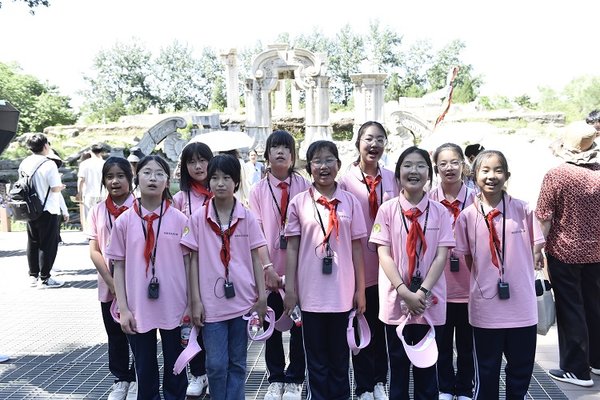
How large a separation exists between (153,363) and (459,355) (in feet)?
6.23

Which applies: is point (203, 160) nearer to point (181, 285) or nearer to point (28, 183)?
point (181, 285)

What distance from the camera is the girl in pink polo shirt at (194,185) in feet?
12.1

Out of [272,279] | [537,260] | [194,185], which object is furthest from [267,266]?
[537,260]

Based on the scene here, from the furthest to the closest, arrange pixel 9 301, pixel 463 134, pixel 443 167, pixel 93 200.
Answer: pixel 93 200 < pixel 9 301 < pixel 463 134 < pixel 443 167

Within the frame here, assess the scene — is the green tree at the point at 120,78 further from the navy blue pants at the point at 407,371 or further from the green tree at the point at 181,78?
the navy blue pants at the point at 407,371

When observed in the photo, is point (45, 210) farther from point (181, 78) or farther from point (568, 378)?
point (181, 78)

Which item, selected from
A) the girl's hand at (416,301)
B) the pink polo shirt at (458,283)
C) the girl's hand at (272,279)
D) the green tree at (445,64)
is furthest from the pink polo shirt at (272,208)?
the green tree at (445,64)

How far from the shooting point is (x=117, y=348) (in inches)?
143

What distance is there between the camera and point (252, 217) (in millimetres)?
3299

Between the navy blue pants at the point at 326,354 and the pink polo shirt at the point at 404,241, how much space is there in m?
0.29

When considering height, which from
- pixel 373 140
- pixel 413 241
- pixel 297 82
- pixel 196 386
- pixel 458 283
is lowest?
pixel 196 386

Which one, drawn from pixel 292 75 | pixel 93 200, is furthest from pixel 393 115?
pixel 93 200

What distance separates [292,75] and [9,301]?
19.1 metres

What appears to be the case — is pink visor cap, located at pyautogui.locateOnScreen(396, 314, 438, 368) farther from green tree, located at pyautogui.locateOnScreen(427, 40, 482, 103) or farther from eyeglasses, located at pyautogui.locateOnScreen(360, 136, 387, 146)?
green tree, located at pyautogui.locateOnScreen(427, 40, 482, 103)
